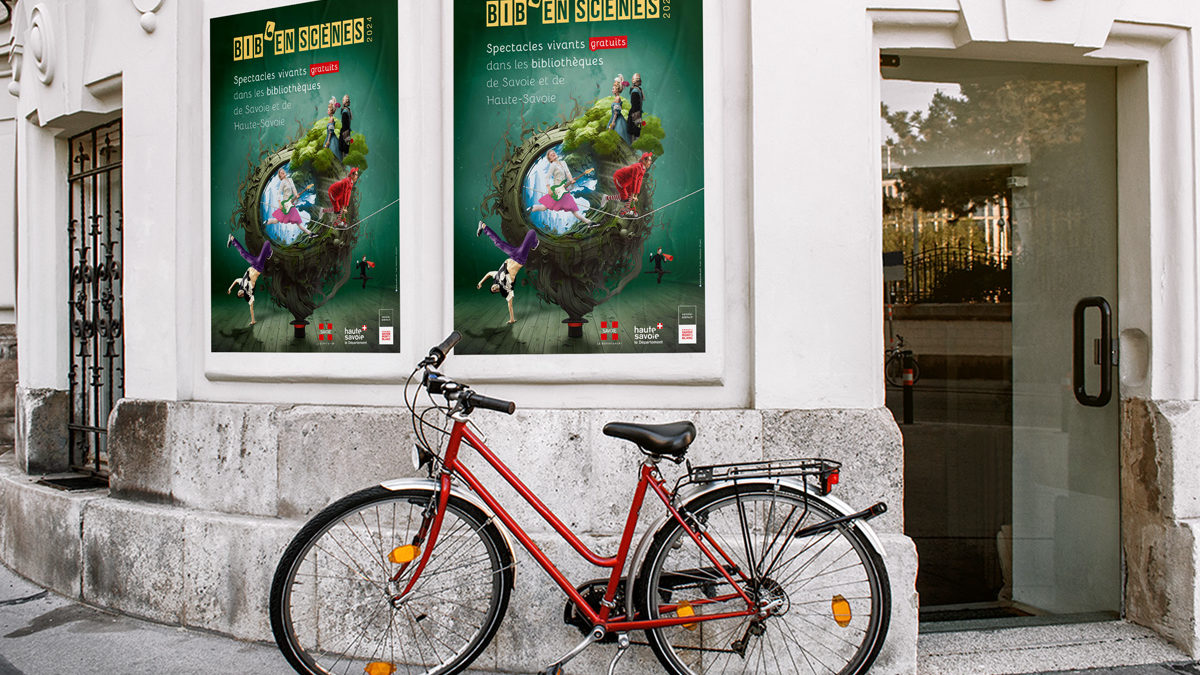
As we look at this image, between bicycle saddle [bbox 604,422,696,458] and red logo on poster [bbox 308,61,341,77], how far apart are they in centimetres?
247

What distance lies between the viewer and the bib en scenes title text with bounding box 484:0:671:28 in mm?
3844

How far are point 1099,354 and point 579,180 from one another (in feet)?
9.16

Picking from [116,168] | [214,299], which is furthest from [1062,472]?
[116,168]

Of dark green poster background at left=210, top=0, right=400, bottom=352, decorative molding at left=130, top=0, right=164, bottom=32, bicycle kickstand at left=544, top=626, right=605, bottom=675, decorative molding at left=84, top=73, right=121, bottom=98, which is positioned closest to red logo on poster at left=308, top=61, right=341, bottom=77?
dark green poster background at left=210, top=0, right=400, bottom=352

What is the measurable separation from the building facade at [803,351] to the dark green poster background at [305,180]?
104 millimetres

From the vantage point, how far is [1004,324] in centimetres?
446

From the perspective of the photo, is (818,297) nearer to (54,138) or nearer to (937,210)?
(937,210)

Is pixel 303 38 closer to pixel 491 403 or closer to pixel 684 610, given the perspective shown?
pixel 491 403

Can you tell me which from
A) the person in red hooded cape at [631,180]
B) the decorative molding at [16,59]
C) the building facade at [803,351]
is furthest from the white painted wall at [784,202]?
the decorative molding at [16,59]

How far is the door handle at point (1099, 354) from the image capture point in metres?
4.11

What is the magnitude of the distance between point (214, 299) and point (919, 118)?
12.6 feet

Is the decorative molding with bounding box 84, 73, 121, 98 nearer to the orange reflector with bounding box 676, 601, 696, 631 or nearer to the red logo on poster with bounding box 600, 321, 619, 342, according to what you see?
the red logo on poster with bounding box 600, 321, 619, 342

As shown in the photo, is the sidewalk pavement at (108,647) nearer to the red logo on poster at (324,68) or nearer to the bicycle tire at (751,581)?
the bicycle tire at (751,581)

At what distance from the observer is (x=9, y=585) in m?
4.96
